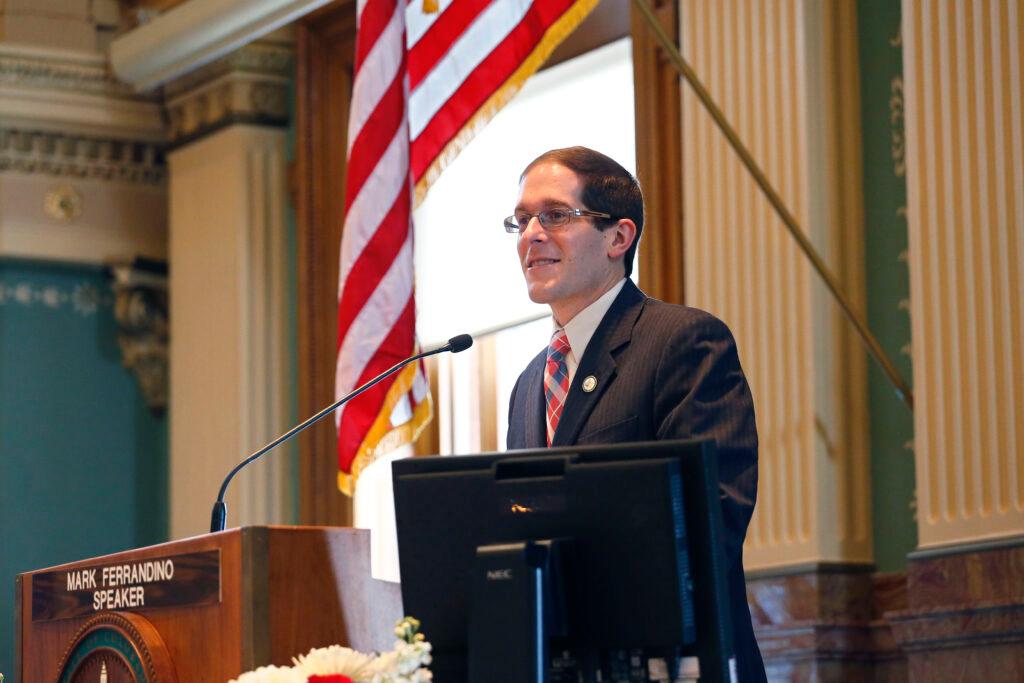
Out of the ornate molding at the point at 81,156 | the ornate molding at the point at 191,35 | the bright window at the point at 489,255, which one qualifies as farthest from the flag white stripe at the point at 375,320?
the ornate molding at the point at 81,156

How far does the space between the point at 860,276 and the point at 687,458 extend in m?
2.54

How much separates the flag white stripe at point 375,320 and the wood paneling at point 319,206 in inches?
78.8

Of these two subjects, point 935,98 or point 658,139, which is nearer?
point 935,98

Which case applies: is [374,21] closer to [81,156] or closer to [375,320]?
[375,320]

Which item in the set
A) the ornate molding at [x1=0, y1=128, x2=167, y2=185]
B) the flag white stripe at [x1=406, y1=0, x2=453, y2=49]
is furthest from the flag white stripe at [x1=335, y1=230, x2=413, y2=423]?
the ornate molding at [x1=0, y1=128, x2=167, y2=185]

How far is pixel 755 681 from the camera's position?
2574 mm

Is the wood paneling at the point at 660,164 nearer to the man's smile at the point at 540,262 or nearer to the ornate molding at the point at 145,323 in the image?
the man's smile at the point at 540,262

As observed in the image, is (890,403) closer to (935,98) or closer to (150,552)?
(935,98)

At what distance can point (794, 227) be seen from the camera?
4.36m

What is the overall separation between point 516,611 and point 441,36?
3.06 m

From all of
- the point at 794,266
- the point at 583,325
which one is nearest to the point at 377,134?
the point at 794,266

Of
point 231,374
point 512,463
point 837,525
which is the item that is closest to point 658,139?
point 837,525

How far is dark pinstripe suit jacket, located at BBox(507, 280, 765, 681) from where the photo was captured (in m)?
2.54

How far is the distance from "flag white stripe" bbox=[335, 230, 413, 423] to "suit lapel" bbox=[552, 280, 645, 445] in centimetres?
207
